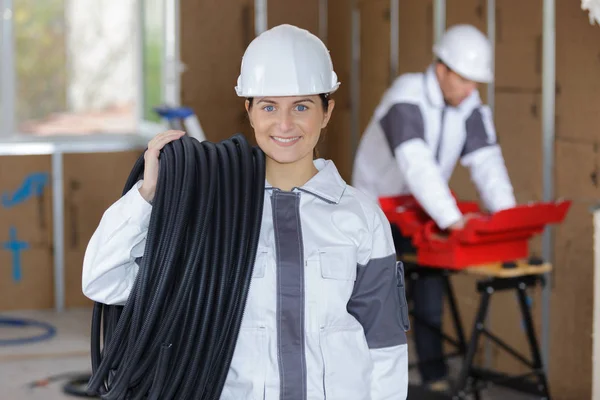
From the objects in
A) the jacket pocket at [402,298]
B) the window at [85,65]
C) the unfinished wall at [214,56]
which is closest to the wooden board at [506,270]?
the jacket pocket at [402,298]

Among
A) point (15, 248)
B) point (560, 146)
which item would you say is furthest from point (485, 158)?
point (15, 248)

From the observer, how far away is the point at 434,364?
12.5 ft

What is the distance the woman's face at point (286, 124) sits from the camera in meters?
1.69

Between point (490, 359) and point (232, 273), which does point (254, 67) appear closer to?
point (232, 273)

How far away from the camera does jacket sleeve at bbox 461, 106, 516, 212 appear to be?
357 centimetres

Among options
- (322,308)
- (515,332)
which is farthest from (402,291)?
(515,332)

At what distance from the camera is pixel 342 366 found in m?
1.67

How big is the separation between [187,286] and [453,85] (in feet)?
6.83

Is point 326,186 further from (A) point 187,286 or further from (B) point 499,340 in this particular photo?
(B) point 499,340

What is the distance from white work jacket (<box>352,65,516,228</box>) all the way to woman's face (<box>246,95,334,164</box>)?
1709mm

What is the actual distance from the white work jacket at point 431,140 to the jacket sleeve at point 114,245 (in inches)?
73.5

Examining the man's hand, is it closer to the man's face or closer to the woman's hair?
the man's face

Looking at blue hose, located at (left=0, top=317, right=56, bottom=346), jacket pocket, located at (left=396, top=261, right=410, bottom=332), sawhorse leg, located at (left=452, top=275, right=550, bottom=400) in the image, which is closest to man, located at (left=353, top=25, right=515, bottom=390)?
sawhorse leg, located at (left=452, top=275, right=550, bottom=400)

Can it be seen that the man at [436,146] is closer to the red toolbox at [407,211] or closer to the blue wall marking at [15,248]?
the red toolbox at [407,211]
